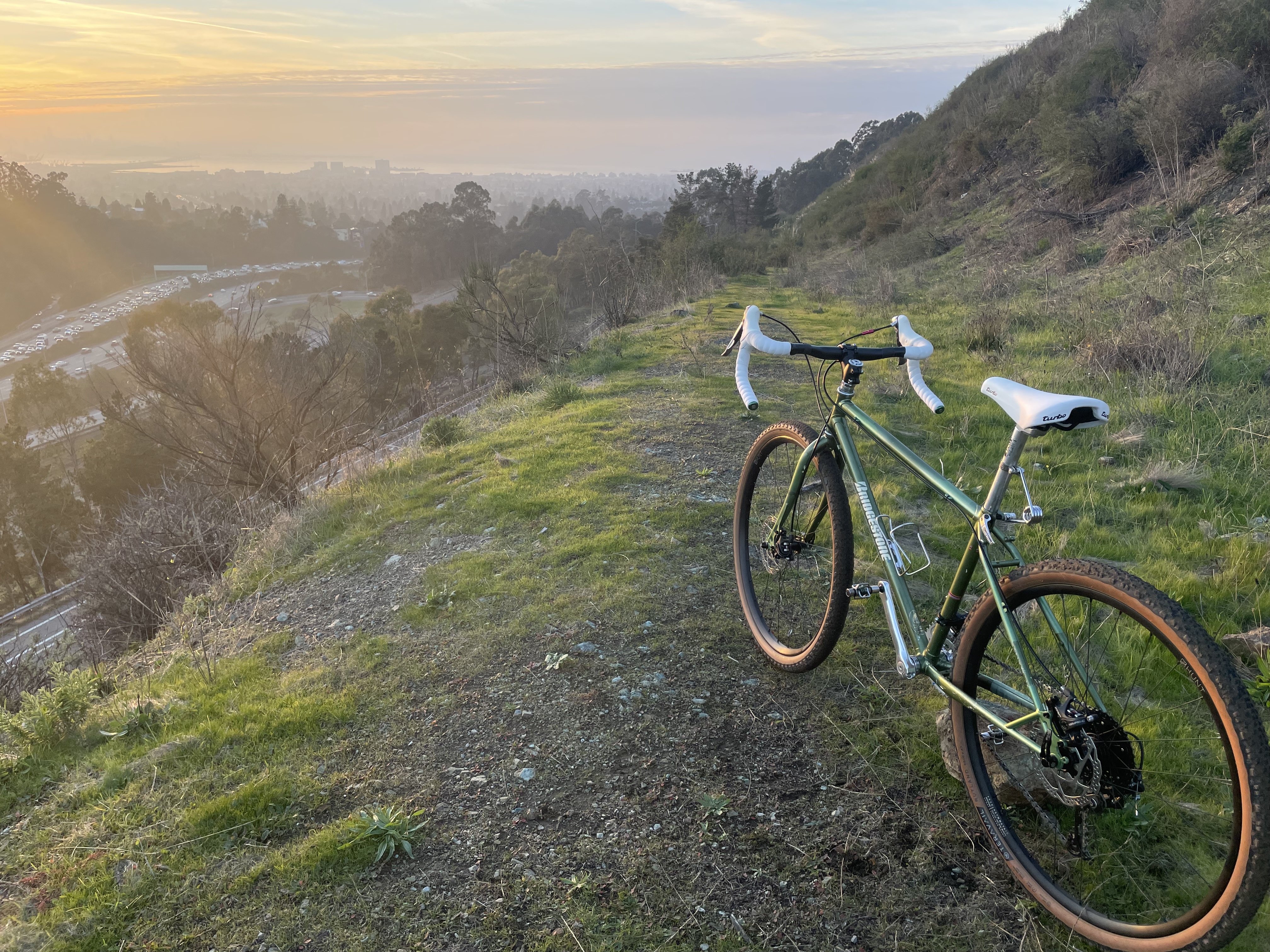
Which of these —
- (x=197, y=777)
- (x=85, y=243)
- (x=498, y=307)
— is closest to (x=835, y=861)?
(x=197, y=777)

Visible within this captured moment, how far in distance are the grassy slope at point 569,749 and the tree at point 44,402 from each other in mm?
31168

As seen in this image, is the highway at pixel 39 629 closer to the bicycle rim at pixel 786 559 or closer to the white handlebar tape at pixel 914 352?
the bicycle rim at pixel 786 559

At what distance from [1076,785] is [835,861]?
2.64 feet

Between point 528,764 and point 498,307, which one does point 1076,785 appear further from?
point 498,307

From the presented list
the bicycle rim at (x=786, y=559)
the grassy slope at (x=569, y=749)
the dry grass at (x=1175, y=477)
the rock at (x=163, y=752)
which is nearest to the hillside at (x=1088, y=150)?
the dry grass at (x=1175, y=477)

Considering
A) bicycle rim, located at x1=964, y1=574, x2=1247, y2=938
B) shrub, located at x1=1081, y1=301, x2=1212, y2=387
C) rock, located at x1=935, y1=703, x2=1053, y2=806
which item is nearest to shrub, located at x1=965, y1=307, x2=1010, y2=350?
shrub, located at x1=1081, y1=301, x2=1212, y2=387

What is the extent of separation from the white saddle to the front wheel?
1.24 ft

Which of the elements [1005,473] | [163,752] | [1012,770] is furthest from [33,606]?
[1005,473]

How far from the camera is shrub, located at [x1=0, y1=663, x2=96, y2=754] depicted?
10.7ft

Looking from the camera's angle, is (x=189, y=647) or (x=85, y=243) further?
(x=85, y=243)

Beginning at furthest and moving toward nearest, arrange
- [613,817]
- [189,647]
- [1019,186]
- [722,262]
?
1. [722,262]
2. [1019,186]
3. [189,647]
4. [613,817]

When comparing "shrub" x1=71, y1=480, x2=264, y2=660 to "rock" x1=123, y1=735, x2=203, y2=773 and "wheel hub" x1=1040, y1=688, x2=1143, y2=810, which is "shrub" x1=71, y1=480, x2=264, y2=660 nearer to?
"rock" x1=123, y1=735, x2=203, y2=773

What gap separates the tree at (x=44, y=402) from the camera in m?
28.0

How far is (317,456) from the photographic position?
10430 mm
